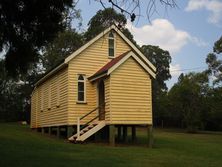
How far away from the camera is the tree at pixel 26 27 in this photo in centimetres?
1052

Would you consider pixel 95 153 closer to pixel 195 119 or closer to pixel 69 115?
pixel 69 115

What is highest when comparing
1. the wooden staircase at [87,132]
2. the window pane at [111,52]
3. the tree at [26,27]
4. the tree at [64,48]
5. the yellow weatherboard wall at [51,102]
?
the tree at [64,48]

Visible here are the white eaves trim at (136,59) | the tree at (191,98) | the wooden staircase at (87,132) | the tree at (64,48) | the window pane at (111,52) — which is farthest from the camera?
the tree at (191,98)

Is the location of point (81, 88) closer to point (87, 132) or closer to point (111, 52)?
point (111, 52)

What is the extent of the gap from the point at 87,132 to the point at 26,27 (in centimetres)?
1402

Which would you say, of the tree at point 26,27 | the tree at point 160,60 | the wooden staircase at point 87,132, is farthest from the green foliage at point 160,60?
the tree at point 26,27

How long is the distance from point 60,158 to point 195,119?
4865 cm

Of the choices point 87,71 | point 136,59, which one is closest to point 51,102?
point 87,71

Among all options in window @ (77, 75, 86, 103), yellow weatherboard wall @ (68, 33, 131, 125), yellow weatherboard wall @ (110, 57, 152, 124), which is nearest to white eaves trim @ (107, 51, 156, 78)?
yellow weatherboard wall @ (110, 57, 152, 124)

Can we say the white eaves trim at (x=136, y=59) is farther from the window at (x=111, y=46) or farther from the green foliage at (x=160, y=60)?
the green foliage at (x=160, y=60)

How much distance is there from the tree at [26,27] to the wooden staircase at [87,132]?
1285 cm

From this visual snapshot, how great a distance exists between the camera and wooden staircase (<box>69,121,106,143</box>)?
2397 centimetres

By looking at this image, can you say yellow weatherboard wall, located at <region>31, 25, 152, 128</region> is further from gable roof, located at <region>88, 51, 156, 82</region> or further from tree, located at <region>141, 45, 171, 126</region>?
tree, located at <region>141, 45, 171, 126</region>

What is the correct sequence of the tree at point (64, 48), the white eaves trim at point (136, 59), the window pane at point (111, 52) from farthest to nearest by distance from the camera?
1. the tree at point (64, 48)
2. the window pane at point (111, 52)
3. the white eaves trim at point (136, 59)
